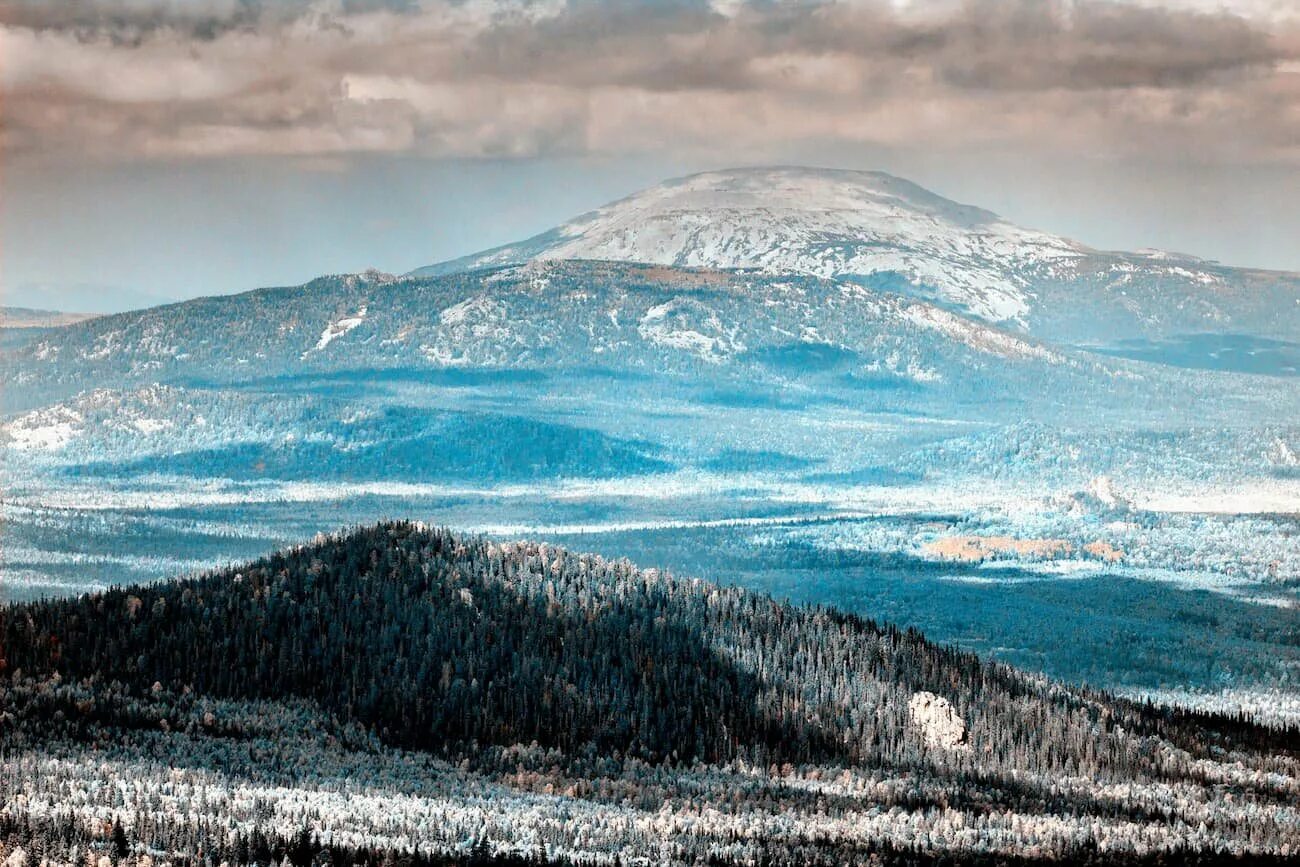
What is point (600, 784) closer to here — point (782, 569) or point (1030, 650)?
point (1030, 650)

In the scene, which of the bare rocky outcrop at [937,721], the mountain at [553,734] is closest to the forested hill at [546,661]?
the mountain at [553,734]

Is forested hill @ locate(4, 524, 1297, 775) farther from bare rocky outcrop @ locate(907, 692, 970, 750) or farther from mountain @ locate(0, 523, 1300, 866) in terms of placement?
bare rocky outcrop @ locate(907, 692, 970, 750)

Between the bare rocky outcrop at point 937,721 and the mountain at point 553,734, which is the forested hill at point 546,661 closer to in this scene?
the mountain at point 553,734

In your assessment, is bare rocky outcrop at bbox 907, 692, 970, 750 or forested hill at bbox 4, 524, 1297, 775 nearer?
forested hill at bbox 4, 524, 1297, 775

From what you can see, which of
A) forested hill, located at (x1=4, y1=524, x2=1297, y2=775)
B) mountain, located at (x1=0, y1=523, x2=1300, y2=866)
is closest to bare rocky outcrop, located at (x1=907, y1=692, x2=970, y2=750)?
mountain, located at (x1=0, y1=523, x2=1300, y2=866)

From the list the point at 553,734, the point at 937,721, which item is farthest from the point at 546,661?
the point at 937,721

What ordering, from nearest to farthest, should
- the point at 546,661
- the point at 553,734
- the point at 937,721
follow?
the point at 553,734
the point at 546,661
the point at 937,721

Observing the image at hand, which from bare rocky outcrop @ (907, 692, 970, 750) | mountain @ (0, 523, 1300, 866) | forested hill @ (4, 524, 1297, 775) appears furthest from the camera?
bare rocky outcrop @ (907, 692, 970, 750)

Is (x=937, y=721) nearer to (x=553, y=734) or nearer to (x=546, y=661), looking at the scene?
(x=546, y=661)

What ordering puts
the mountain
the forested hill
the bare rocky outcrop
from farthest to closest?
the bare rocky outcrop → the forested hill → the mountain
